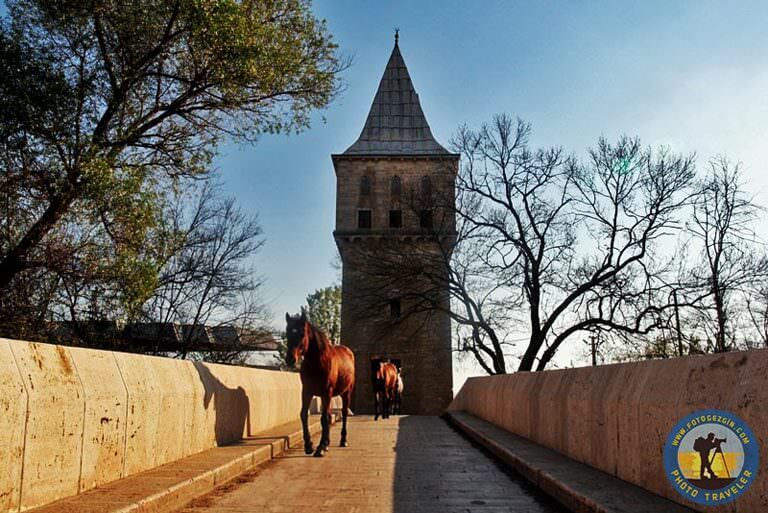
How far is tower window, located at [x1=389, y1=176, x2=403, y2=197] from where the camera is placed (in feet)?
172

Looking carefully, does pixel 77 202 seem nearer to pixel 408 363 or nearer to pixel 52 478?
pixel 52 478

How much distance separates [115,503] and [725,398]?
4.63m

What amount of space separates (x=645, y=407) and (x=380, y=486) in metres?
3.18

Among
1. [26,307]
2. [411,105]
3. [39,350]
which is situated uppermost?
[411,105]

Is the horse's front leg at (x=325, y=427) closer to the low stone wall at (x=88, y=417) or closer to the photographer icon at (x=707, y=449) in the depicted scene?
the low stone wall at (x=88, y=417)

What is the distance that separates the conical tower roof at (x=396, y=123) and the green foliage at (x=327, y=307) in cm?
2343

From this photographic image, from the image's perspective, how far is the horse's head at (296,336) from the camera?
408 inches

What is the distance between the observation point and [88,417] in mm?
5719

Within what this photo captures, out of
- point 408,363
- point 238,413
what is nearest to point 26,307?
point 238,413

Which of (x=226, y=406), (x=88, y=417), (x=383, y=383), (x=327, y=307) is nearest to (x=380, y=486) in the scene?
(x=88, y=417)

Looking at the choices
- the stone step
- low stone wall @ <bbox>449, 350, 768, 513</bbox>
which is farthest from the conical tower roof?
the stone step

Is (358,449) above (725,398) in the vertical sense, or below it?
below

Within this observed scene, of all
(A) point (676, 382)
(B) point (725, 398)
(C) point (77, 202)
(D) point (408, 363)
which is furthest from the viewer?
(D) point (408, 363)

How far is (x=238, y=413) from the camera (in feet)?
36.9
